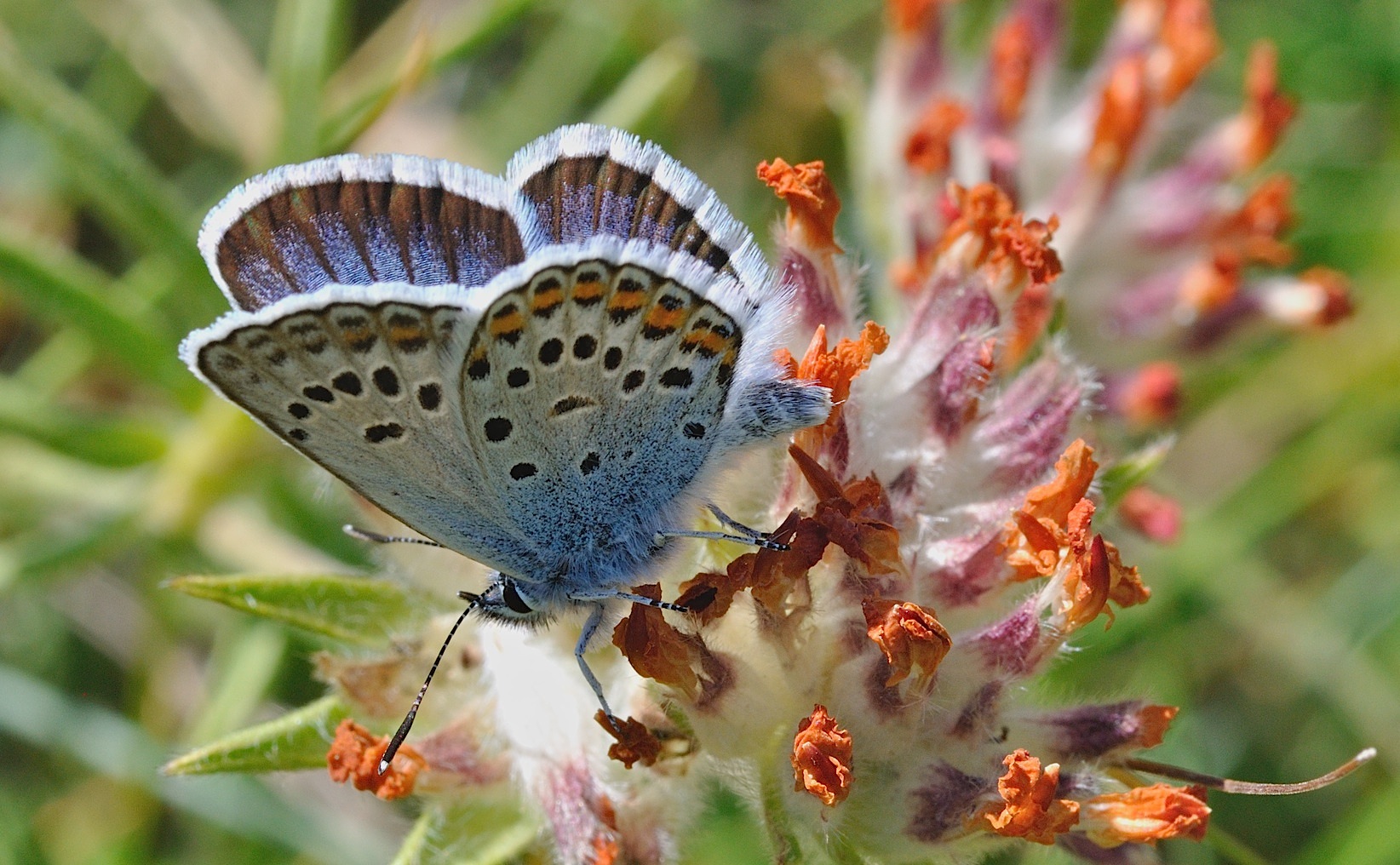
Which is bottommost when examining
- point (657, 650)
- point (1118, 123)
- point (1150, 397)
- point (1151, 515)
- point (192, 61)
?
point (1151, 515)

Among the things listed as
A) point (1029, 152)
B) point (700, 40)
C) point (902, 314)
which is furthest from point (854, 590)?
point (700, 40)

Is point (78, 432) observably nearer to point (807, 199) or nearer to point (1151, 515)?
point (807, 199)

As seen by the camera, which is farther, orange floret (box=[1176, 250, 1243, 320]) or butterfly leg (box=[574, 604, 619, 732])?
orange floret (box=[1176, 250, 1243, 320])

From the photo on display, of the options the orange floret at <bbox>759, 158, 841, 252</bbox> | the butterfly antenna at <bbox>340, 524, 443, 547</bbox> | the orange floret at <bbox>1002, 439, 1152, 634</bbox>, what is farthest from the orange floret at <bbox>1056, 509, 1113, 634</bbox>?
the butterfly antenna at <bbox>340, 524, 443, 547</bbox>

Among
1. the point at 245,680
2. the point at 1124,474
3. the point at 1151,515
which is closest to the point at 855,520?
the point at 1124,474

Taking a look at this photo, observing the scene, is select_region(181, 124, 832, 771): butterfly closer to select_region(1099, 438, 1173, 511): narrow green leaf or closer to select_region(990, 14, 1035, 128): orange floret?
select_region(1099, 438, 1173, 511): narrow green leaf

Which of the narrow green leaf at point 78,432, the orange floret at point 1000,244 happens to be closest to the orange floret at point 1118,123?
the orange floret at point 1000,244
